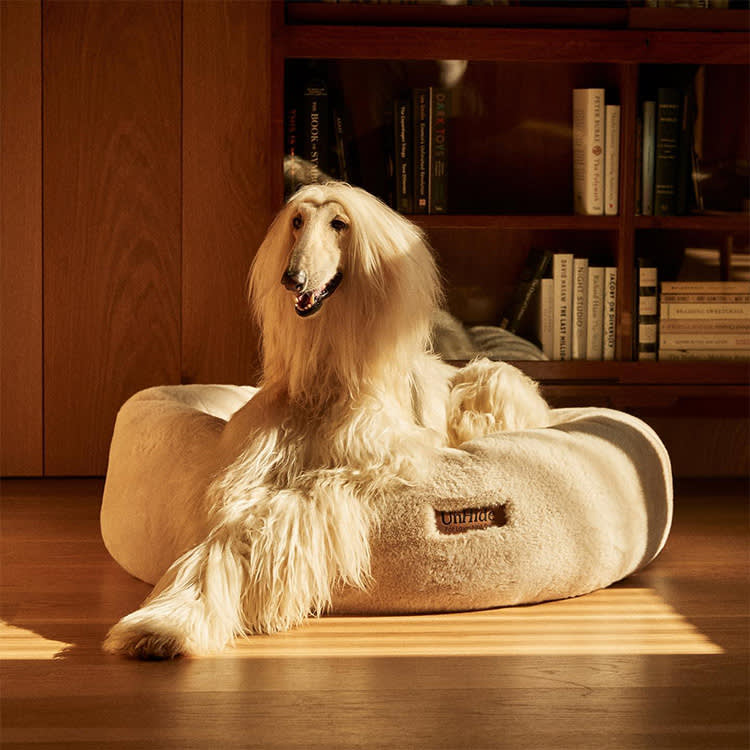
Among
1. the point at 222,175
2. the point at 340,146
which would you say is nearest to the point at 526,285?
the point at 340,146

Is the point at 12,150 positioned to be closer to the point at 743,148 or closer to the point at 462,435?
the point at 462,435

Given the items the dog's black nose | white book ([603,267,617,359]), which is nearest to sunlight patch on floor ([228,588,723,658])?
the dog's black nose

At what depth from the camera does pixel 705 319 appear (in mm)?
2945

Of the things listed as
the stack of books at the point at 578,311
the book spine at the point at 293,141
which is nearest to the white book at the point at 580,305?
the stack of books at the point at 578,311

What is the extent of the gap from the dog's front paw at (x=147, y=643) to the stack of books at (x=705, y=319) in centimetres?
167

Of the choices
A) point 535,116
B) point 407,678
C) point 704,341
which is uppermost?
point 535,116

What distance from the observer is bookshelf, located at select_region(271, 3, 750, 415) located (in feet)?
9.17

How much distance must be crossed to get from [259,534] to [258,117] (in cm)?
163

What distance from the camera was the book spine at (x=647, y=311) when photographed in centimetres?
290

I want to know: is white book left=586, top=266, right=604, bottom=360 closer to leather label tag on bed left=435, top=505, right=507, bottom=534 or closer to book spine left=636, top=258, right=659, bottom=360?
book spine left=636, top=258, right=659, bottom=360

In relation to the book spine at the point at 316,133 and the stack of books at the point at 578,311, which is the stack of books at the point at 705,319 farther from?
the book spine at the point at 316,133

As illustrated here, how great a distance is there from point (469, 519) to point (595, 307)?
3.74 feet

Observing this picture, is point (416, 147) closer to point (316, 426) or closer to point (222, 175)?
point (222, 175)

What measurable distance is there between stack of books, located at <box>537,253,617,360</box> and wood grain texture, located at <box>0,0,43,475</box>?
4.41ft
